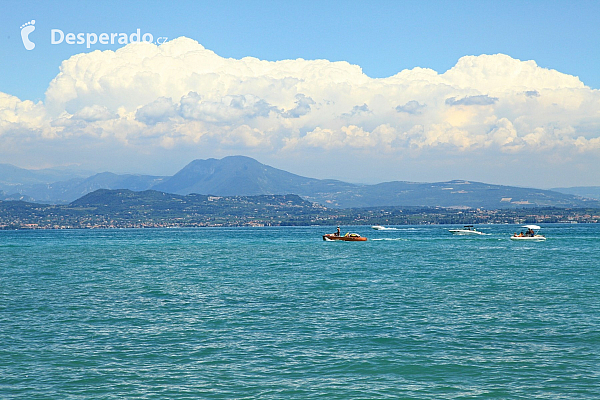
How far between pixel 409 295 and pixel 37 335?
36.5 m

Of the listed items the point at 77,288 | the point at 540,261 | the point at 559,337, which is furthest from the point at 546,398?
the point at 540,261

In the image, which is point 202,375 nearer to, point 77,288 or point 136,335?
point 136,335

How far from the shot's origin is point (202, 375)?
33.0m

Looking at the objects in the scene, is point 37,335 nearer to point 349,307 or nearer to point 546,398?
point 349,307

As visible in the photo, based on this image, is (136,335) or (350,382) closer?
(350,382)

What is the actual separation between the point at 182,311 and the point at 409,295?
2394 cm

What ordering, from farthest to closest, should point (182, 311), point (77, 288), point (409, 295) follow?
point (77, 288) → point (409, 295) → point (182, 311)

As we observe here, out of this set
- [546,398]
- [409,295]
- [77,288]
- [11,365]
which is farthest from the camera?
[77,288]

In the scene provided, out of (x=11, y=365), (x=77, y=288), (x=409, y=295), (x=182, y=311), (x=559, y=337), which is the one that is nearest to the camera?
(x=11, y=365)

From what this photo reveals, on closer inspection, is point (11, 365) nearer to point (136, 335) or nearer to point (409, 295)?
point (136, 335)

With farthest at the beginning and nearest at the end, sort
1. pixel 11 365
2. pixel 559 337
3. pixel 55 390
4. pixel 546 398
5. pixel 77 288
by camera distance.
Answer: pixel 77 288
pixel 559 337
pixel 11 365
pixel 55 390
pixel 546 398

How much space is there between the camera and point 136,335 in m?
43.3

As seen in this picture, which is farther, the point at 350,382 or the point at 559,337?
the point at 559,337

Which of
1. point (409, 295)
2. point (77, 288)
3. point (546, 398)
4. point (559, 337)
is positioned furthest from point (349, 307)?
point (77, 288)
